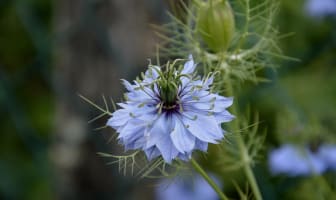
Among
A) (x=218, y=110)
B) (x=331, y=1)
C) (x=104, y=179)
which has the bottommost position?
(x=104, y=179)

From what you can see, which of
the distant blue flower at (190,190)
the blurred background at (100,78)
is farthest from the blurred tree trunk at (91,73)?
the distant blue flower at (190,190)

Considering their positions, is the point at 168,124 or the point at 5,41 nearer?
the point at 168,124

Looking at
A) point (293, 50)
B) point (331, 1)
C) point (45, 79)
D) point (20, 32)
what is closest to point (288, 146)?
point (331, 1)

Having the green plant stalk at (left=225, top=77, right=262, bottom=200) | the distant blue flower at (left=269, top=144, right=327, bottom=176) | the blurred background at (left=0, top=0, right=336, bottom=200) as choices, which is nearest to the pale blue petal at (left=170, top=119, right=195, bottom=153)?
the green plant stalk at (left=225, top=77, right=262, bottom=200)

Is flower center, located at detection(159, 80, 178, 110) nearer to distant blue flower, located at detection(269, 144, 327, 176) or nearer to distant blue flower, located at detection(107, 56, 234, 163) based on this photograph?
distant blue flower, located at detection(107, 56, 234, 163)

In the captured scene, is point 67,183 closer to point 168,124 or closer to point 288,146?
point 288,146

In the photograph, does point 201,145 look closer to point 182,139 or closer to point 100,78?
point 182,139

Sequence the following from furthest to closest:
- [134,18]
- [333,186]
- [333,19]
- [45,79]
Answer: [45,79]
[134,18]
[333,19]
[333,186]
